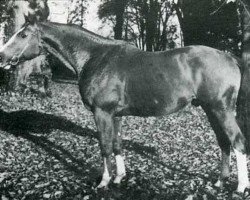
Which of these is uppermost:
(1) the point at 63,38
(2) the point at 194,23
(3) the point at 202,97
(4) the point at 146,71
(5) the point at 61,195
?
(2) the point at 194,23

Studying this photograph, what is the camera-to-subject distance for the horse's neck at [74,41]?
6.57 metres

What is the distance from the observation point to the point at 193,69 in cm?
598

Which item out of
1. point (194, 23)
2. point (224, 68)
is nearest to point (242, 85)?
point (224, 68)

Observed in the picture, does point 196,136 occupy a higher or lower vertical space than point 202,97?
lower

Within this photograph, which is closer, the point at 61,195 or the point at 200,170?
the point at 61,195

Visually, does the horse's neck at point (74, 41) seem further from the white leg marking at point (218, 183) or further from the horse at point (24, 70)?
the horse at point (24, 70)

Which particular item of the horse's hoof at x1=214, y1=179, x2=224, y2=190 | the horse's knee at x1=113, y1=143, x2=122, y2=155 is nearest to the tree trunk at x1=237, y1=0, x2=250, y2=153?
the horse's hoof at x1=214, y1=179, x2=224, y2=190

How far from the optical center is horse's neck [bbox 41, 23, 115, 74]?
6.57 m

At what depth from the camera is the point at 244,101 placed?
6984mm

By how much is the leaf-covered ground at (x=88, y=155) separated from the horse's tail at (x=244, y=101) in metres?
0.99

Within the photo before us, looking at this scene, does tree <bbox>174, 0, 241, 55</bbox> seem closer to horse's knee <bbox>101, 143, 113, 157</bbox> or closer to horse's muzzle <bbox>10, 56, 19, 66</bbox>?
horse's muzzle <bbox>10, 56, 19, 66</bbox>

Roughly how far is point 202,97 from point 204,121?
24.2 feet

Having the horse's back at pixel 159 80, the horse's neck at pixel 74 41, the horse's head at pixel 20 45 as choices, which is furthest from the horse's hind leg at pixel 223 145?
the horse's head at pixel 20 45

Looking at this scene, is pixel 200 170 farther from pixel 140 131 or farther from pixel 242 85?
pixel 140 131
